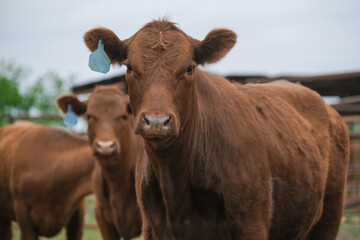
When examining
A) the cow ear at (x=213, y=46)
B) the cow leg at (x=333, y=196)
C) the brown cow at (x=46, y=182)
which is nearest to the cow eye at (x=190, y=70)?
the cow ear at (x=213, y=46)

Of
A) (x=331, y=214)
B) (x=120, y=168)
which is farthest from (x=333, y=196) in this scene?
(x=120, y=168)

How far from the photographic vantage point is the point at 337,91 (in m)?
9.83

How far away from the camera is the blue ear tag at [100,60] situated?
3.76 metres

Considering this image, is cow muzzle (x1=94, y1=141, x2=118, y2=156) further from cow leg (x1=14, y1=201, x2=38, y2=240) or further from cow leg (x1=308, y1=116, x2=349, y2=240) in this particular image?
cow leg (x1=308, y1=116, x2=349, y2=240)

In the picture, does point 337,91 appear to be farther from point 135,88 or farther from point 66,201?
point 135,88

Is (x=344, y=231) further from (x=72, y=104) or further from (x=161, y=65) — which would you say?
(x=161, y=65)

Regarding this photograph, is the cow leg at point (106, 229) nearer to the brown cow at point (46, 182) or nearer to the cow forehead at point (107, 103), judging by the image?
the brown cow at point (46, 182)

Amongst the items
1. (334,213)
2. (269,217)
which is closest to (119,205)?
(334,213)

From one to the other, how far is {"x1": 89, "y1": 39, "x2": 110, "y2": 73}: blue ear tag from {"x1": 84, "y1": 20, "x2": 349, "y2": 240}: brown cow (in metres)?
0.10

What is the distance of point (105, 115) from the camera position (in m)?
6.90

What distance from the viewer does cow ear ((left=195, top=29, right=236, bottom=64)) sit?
3.79 metres

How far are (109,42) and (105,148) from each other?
2765mm

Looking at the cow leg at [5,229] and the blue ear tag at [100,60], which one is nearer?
the blue ear tag at [100,60]

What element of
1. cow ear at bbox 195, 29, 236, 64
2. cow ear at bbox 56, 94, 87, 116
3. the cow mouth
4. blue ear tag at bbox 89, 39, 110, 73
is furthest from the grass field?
blue ear tag at bbox 89, 39, 110, 73
